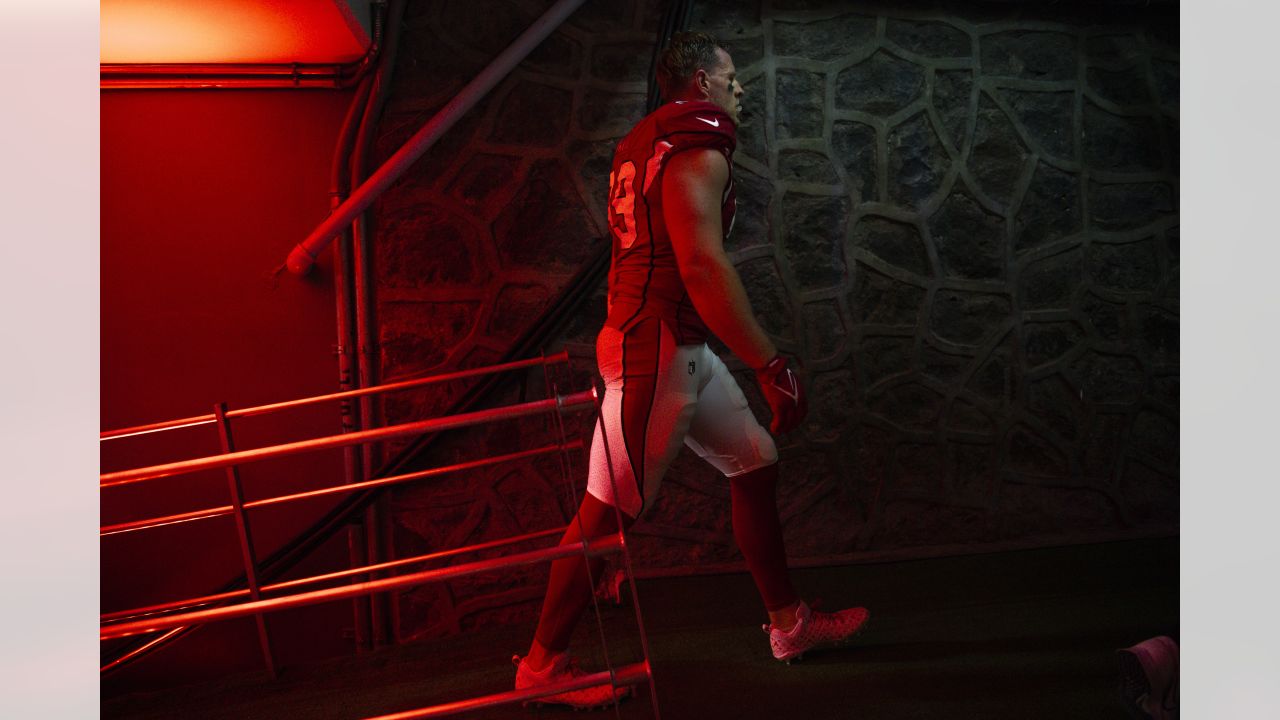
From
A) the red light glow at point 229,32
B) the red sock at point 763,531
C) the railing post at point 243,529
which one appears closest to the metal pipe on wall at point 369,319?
the red light glow at point 229,32

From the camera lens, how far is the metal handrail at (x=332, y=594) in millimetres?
1167

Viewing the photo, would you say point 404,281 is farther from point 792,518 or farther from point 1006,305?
point 1006,305

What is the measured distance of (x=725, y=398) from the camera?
206cm

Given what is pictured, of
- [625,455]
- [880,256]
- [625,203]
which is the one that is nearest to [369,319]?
[625,203]

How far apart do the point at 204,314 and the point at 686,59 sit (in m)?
1.81

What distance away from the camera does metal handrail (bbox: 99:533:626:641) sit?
1.17 metres

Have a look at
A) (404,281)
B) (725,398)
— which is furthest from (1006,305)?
(404,281)

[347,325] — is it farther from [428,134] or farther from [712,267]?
[712,267]

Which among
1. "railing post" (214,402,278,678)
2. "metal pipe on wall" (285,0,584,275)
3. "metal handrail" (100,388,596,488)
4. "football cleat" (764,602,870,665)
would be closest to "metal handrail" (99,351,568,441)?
"railing post" (214,402,278,678)

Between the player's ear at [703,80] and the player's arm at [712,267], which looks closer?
the player's arm at [712,267]

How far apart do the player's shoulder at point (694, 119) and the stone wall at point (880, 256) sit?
1127 mm

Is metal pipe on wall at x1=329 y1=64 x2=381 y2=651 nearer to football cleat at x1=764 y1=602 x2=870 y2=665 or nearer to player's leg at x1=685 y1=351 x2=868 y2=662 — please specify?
player's leg at x1=685 y1=351 x2=868 y2=662

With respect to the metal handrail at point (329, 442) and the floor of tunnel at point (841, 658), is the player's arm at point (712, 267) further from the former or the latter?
the floor of tunnel at point (841, 658)

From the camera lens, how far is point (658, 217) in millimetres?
1976
